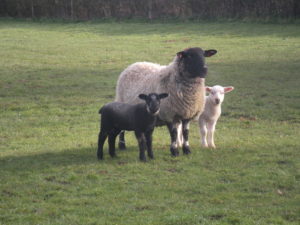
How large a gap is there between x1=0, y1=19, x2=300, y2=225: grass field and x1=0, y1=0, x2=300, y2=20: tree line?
28.9ft

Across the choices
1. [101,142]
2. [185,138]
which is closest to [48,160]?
[101,142]

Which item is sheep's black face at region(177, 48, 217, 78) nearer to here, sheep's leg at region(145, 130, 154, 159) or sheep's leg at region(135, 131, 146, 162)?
sheep's leg at region(145, 130, 154, 159)

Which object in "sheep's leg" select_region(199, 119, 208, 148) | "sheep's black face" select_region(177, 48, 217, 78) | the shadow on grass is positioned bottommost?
the shadow on grass

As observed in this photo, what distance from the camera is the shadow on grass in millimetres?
10578

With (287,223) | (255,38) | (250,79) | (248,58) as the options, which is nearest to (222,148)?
(287,223)

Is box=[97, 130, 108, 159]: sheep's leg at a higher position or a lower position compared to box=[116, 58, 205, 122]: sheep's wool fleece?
lower

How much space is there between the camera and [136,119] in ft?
34.5

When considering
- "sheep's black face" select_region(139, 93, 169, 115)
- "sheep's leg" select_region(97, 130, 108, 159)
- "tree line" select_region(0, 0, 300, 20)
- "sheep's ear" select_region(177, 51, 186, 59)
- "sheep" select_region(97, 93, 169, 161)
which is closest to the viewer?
"sheep's black face" select_region(139, 93, 169, 115)

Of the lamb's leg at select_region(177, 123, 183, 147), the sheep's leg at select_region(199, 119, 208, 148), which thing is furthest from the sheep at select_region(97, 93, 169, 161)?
the sheep's leg at select_region(199, 119, 208, 148)

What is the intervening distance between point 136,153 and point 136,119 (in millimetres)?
1202

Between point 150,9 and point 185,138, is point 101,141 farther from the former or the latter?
point 150,9

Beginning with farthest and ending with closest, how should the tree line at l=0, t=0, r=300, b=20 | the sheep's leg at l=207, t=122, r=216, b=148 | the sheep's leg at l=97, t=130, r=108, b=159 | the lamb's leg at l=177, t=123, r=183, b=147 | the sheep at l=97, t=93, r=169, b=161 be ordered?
the tree line at l=0, t=0, r=300, b=20 < the sheep's leg at l=207, t=122, r=216, b=148 < the lamb's leg at l=177, t=123, r=183, b=147 < the sheep's leg at l=97, t=130, r=108, b=159 < the sheep at l=97, t=93, r=169, b=161

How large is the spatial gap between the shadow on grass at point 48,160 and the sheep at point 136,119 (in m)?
0.46

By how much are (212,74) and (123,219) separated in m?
14.3
